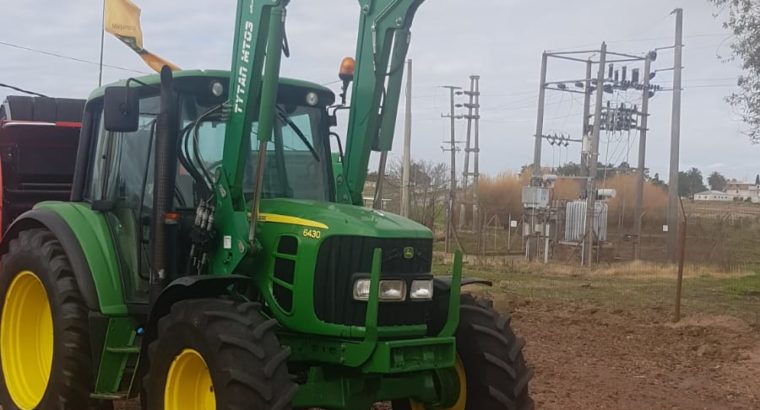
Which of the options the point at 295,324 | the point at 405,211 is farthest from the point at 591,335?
the point at 405,211

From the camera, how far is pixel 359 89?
5.74m

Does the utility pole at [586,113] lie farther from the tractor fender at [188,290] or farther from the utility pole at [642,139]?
the tractor fender at [188,290]

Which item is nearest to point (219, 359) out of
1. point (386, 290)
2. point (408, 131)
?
point (386, 290)

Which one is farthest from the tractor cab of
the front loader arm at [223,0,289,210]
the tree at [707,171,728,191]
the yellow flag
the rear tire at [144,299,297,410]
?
the tree at [707,171,728,191]

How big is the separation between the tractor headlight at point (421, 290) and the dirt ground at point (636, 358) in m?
2.56

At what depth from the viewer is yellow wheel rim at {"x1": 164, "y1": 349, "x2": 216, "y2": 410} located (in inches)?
185

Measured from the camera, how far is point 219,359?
14.3 ft

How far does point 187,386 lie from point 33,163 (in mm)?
4887

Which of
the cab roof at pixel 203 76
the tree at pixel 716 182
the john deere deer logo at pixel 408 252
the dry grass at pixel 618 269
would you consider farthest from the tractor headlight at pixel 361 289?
the tree at pixel 716 182

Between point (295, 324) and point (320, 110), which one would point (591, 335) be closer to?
point (320, 110)

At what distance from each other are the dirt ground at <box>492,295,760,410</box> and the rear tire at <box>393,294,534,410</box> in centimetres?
202

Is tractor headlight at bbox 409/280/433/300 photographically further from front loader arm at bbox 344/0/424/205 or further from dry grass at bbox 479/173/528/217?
dry grass at bbox 479/173/528/217

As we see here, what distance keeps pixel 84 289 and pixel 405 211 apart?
2145 cm

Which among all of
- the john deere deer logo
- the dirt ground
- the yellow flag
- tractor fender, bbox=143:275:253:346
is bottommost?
the dirt ground
